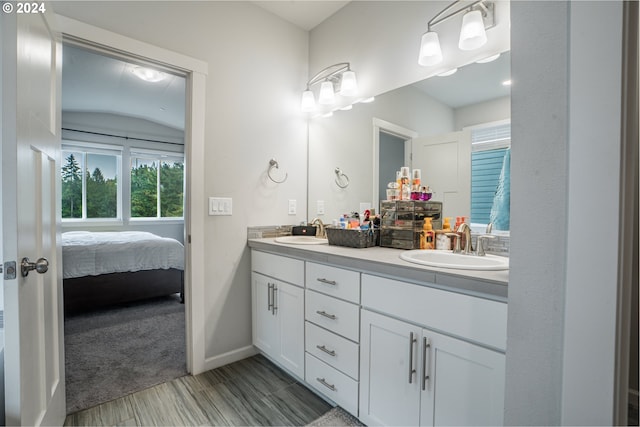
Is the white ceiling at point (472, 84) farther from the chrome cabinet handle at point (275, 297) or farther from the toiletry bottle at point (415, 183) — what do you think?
the chrome cabinet handle at point (275, 297)

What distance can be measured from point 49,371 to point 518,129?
6.12 feet

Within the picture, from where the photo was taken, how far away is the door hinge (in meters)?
0.83

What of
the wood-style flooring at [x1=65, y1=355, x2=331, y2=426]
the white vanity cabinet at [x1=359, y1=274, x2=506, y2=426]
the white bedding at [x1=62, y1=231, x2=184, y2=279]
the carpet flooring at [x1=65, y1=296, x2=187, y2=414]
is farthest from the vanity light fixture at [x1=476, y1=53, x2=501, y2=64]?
the white bedding at [x1=62, y1=231, x2=184, y2=279]

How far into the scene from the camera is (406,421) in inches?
47.9

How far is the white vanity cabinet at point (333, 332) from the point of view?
1.44m

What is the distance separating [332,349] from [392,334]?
426 millimetres

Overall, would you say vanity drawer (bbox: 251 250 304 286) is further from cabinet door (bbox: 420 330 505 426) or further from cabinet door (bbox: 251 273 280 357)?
cabinet door (bbox: 420 330 505 426)

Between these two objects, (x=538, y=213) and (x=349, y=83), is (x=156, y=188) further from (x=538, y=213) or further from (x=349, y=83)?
(x=538, y=213)

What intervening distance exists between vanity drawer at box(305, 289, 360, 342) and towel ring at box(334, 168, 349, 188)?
3.11 feet

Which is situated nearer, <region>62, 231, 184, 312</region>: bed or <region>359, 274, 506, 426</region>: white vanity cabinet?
<region>359, 274, 506, 426</region>: white vanity cabinet

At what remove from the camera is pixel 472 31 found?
4.75 ft

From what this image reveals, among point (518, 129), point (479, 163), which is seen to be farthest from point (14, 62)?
point (479, 163)

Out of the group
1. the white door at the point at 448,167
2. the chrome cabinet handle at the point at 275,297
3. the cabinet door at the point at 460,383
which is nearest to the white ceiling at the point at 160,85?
the white door at the point at 448,167

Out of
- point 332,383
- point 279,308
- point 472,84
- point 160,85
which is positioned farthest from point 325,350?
point 160,85
